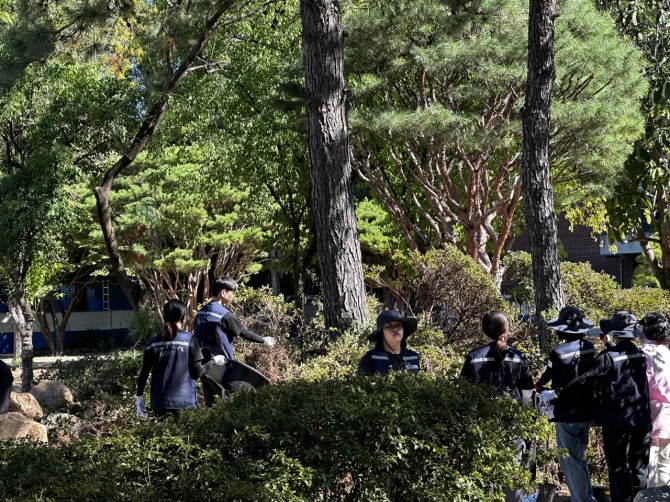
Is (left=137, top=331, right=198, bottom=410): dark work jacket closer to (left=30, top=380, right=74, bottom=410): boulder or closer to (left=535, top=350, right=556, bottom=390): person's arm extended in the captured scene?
(left=535, top=350, right=556, bottom=390): person's arm extended

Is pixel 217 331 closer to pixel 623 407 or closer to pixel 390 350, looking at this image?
pixel 390 350

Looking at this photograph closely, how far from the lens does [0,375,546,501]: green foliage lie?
422 cm

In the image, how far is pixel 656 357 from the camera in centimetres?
651

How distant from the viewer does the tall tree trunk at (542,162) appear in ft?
32.3

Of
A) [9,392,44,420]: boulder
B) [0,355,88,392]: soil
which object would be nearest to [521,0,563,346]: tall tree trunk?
[9,392,44,420]: boulder

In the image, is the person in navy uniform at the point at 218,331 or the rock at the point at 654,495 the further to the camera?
the person in navy uniform at the point at 218,331

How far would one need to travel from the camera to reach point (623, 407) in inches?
243

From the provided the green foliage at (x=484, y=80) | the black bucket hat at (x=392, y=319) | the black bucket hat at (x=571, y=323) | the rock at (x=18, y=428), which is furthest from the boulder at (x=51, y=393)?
the black bucket hat at (x=571, y=323)

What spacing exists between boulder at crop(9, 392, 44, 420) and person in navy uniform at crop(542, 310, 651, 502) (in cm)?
687

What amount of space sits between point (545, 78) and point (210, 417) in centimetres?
650

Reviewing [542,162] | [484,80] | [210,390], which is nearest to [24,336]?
[484,80]

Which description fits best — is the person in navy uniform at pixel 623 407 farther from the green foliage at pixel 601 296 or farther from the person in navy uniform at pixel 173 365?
the green foliage at pixel 601 296

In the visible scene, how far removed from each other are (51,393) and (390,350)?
23.9 ft

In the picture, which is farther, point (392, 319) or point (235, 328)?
point (235, 328)
